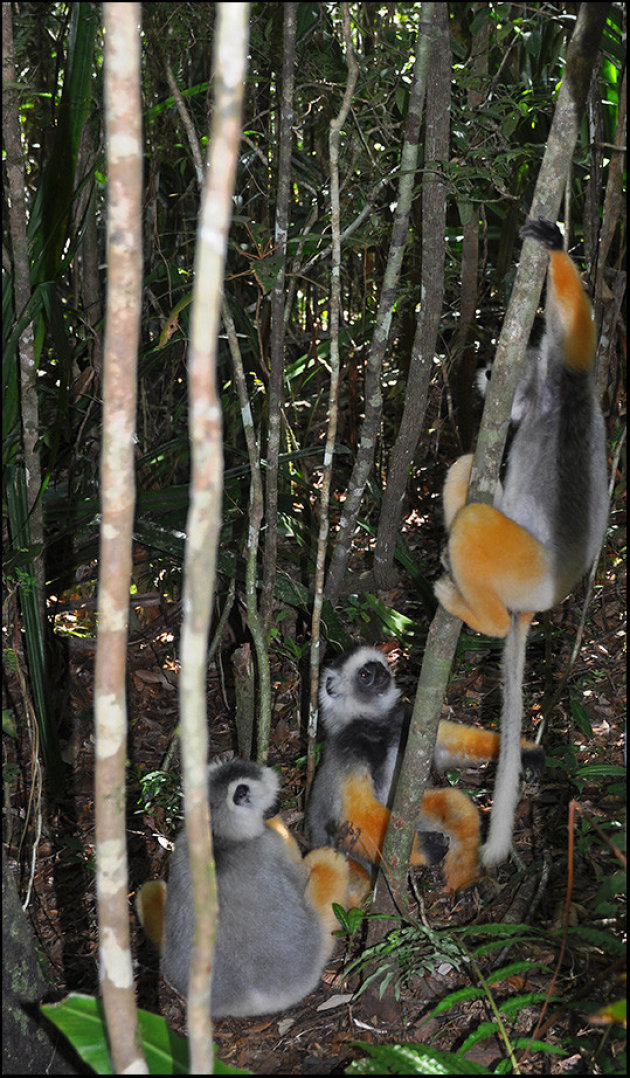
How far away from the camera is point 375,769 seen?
448 cm

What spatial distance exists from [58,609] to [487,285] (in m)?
3.85

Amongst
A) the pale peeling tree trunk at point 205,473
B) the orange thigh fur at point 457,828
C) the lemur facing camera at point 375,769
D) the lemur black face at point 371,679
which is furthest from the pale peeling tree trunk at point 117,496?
the lemur black face at point 371,679

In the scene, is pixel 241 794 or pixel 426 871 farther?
pixel 426 871

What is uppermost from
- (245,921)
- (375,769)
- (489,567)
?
(489,567)

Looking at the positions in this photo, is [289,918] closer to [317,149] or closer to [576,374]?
[576,374]

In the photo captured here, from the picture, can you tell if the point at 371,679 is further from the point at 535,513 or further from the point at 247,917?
the point at 247,917

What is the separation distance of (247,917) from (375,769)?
1.04 metres

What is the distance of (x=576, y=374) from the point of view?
3.67 meters

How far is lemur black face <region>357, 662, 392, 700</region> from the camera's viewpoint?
4543 millimetres

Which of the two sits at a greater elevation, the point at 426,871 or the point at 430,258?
the point at 430,258

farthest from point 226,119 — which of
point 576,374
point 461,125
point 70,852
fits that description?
point 70,852

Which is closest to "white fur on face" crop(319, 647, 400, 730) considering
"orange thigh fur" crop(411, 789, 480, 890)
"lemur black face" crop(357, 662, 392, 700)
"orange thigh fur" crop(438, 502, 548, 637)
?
"lemur black face" crop(357, 662, 392, 700)

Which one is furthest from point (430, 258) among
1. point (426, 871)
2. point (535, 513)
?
point (426, 871)

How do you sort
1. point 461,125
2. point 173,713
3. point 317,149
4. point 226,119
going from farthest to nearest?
1. point 173,713
2. point 317,149
3. point 461,125
4. point 226,119
